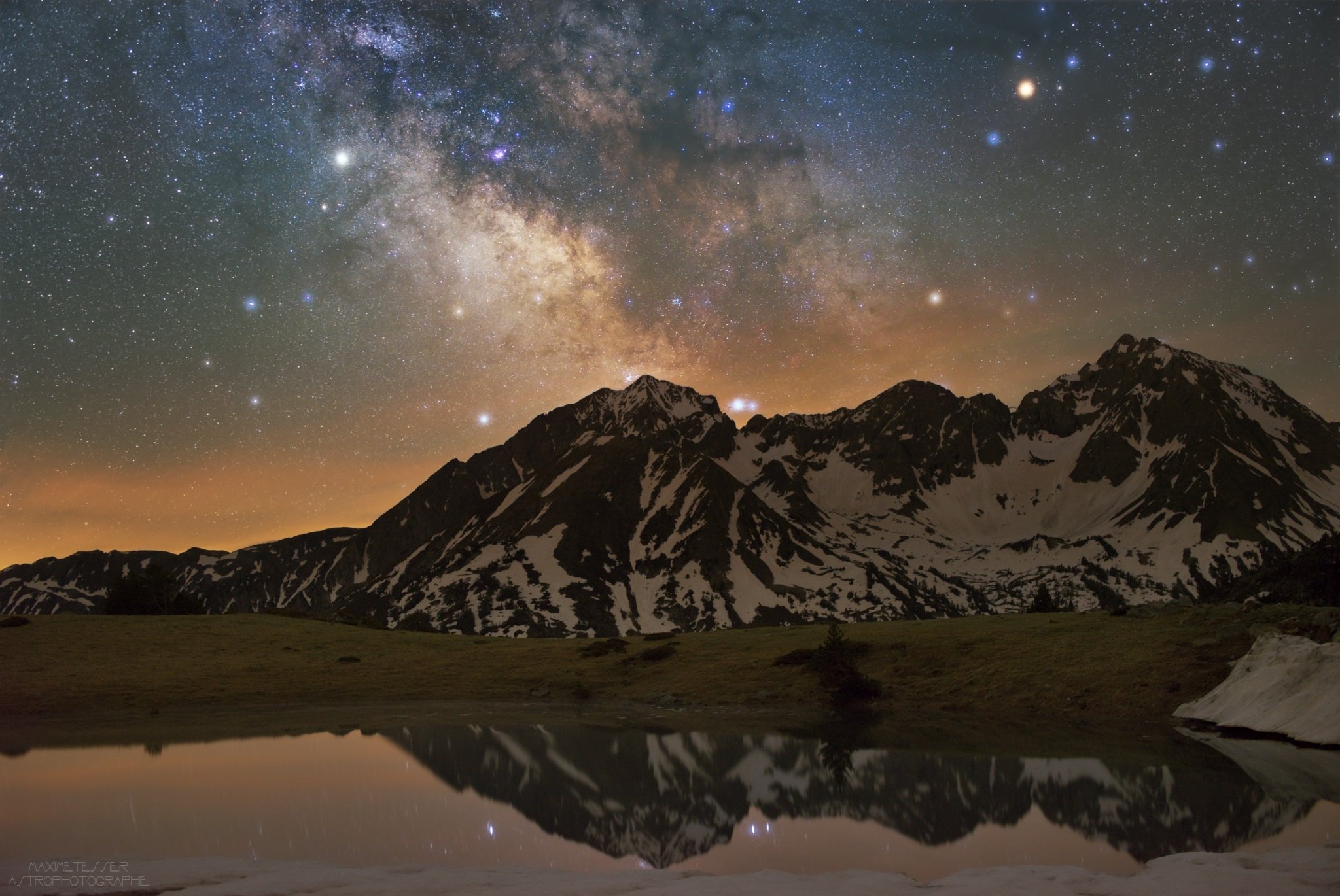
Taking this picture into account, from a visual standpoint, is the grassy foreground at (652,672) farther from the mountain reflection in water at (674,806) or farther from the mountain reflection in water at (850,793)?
the mountain reflection in water at (674,806)

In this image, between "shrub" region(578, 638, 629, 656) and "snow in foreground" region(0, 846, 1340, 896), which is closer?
"snow in foreground" region(0, 846, 1340, 896)

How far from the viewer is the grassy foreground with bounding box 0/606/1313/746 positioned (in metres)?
34.9

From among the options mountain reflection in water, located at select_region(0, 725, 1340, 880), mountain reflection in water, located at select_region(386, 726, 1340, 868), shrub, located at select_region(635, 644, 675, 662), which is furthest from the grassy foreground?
mountain reflection in water, located at select_region(0, 725, 1340, 880)

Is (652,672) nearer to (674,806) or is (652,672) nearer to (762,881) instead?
(674,806)

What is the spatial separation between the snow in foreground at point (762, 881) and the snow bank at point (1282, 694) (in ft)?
51.7

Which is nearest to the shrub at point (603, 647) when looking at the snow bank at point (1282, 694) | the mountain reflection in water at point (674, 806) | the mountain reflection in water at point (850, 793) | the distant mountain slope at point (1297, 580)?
the mountain reflection in water at point (850, 793)

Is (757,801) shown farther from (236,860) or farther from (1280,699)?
(1280,699)

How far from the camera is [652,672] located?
49969 millimetres

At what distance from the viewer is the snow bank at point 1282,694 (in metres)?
25.4

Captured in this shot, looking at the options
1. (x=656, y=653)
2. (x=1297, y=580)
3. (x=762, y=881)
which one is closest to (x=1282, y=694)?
(x=762, y=881)

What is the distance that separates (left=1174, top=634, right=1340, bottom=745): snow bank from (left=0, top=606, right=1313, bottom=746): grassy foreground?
6.15 feet

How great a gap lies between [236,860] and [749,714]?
26.9 m

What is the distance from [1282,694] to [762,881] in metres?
24.9

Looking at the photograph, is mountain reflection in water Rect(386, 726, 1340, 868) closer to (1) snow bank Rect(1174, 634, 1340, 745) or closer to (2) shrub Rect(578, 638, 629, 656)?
(1) snow bank Rect(1174, 634, 1340, 745)
